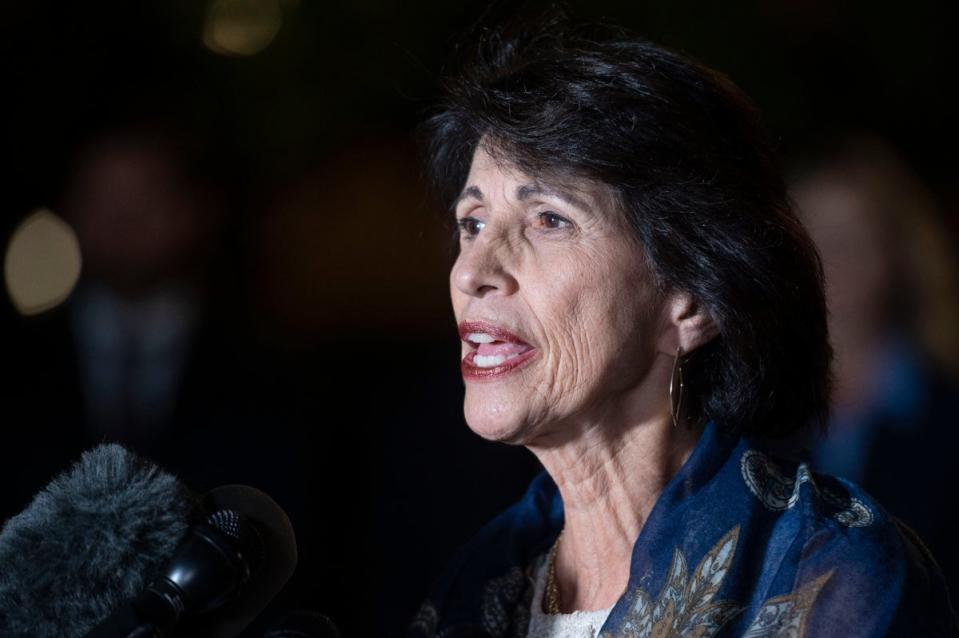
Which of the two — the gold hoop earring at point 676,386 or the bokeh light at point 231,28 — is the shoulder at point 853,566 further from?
the bokeh light at point 231,28

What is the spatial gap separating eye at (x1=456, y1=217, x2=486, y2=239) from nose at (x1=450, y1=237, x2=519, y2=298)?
0.11 metres

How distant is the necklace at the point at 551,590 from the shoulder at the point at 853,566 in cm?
38

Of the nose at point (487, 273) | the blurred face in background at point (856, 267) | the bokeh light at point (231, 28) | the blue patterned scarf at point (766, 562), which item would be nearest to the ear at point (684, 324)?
the blue patterned scarf at point (766, 562)

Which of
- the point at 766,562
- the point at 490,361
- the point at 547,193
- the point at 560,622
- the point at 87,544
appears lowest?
the point at 560,622

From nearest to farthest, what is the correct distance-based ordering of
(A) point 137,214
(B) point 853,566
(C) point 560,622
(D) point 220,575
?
(D) point 220,575 < (B) point 853,566 < (C) point 560,622 < (A) point 137,214

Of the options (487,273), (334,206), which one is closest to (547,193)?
(487,273)

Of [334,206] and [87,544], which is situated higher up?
[334,206]

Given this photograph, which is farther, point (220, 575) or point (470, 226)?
point (470, 226)

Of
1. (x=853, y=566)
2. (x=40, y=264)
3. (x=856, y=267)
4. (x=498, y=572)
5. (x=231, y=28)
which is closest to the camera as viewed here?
(x=853, y=566)

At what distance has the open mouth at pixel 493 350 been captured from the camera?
1.57m

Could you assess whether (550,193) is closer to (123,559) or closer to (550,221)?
(550,221)

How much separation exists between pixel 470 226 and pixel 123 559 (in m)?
0.85

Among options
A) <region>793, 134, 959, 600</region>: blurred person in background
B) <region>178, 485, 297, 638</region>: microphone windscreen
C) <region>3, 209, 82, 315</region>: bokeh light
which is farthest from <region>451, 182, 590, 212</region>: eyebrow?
<region>3, 209, 82, 315</region>: bokeh light

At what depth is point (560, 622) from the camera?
164cm
